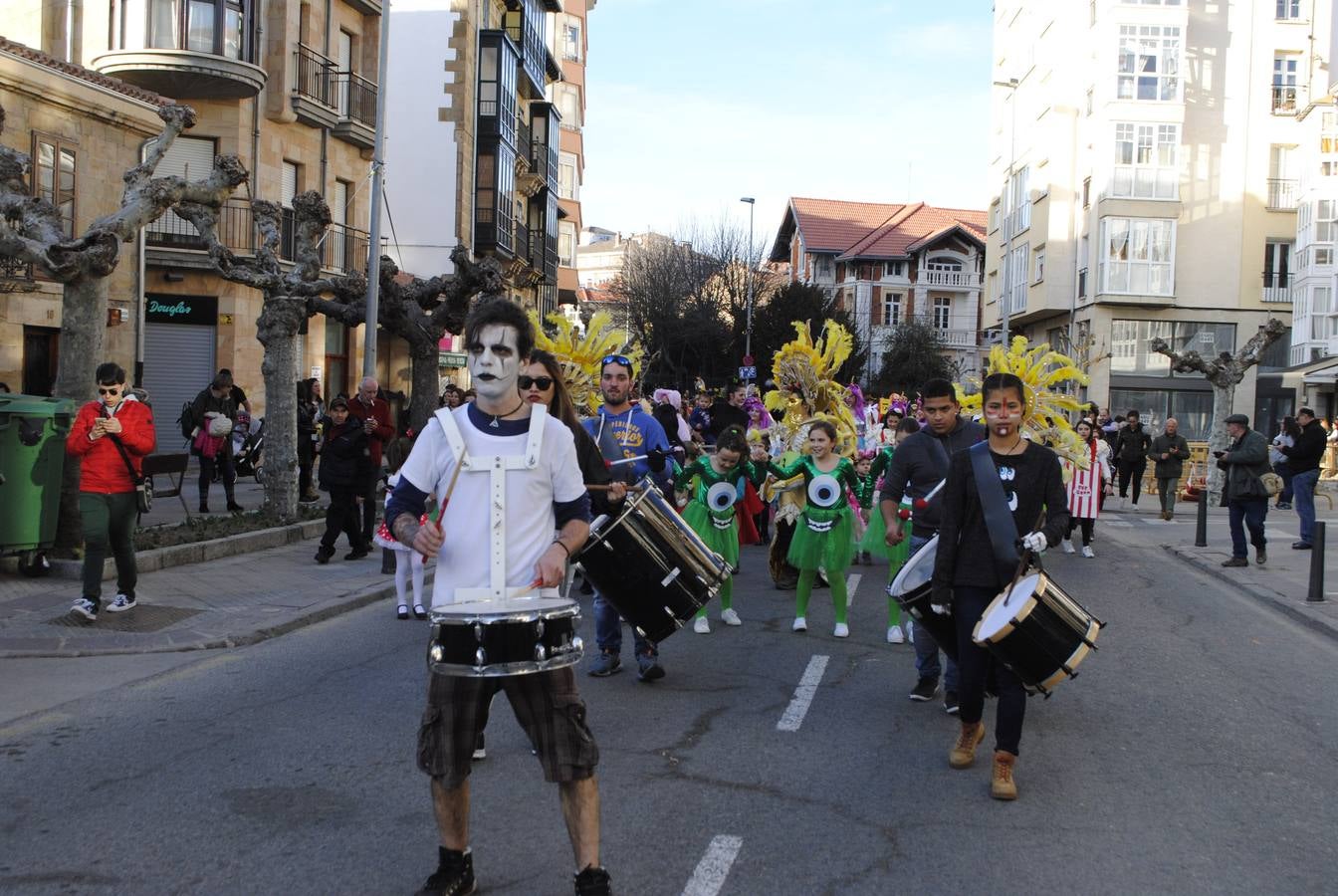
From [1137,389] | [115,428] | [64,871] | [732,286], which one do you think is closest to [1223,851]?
[64,871]

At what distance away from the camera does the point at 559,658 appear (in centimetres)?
389

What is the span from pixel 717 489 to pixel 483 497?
5.41m

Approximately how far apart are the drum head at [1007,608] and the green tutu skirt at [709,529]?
401 centimetres

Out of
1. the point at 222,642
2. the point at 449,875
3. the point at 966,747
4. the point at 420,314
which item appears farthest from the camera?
the point at 420,314

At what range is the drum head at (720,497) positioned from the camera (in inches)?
366

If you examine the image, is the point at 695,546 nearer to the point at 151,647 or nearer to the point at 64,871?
the point at 64,871

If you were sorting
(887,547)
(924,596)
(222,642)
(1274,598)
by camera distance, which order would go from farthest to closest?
(1274,598) → (887,547) → (222,642) → (924,596)

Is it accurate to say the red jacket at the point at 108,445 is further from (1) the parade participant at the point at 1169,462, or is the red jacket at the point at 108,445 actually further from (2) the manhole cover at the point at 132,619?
(1) the parade participant at the point at 1169,462

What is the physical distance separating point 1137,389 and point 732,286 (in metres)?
20.4

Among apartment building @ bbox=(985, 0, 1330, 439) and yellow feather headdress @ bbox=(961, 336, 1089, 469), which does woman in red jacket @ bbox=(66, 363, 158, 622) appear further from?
apartment building @ bbox=(985, 0, 1330, 439)

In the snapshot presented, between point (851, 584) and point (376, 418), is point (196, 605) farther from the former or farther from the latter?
point (851, 584)

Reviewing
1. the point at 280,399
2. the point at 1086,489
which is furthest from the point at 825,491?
the point at 280,399

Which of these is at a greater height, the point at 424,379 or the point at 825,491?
the point at 424,379

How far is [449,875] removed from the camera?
4.07m
